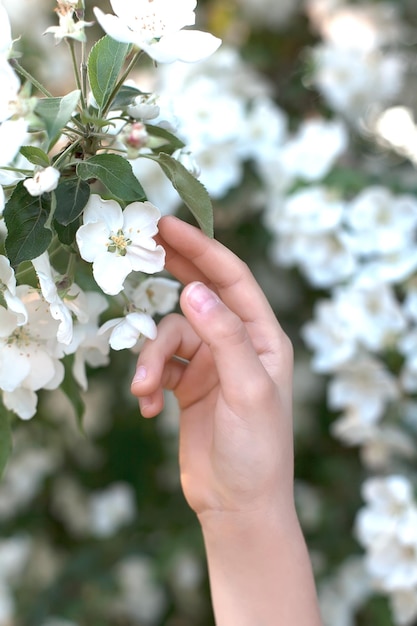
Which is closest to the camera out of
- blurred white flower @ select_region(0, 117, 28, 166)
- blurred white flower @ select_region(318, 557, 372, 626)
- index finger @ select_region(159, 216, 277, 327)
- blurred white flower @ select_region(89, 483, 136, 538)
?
blurred white flower @ select_region(0, 117, 28, 166)

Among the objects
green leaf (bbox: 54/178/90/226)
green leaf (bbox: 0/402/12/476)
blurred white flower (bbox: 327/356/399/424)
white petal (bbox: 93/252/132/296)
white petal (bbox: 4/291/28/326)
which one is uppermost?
green leaf (bbox: 54/178/90/226)

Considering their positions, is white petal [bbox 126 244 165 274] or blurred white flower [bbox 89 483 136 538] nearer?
white petal [bbox 126 244 165 274]

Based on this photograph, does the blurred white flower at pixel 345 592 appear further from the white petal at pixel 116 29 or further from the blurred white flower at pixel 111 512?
the white petal at pixel 116 29

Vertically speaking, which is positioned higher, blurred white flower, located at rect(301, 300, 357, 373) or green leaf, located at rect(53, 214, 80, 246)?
green leaf, located at rect(53, 214, 80, 246)

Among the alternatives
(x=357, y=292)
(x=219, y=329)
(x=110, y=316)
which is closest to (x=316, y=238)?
(x=357, y=292)

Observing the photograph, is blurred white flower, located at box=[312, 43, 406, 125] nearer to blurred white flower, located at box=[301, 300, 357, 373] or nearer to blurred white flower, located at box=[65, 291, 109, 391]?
blurred white flower, located at box=[301, 300, 357, 373]

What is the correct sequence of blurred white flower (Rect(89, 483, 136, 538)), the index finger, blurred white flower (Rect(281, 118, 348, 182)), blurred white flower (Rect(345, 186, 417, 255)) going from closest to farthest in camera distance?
the index finger, blurred white flower (Rect(345, 186, 417, 255)), blurred white flower (Rect(281, 118, 348, 182)), blurred white flower (Rect(89, 483, 136, 538))

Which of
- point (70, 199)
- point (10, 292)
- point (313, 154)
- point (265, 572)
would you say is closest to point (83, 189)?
point (70, 199)

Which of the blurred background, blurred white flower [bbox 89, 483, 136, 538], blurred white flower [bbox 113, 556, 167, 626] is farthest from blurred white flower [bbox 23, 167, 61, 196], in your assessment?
blurred white flower [bbox 89, 483, 136, 538]
